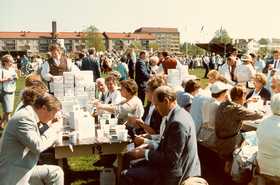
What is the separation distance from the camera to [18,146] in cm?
317

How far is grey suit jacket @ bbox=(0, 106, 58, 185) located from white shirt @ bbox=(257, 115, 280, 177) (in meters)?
1.95

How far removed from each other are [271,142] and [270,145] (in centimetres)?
3

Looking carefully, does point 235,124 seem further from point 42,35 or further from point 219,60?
point 42,35

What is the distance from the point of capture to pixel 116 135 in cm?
419

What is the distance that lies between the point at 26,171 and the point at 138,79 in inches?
263

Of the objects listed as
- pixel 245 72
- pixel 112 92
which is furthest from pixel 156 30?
pixel 112 92

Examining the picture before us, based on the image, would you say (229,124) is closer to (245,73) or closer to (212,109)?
(212,109)

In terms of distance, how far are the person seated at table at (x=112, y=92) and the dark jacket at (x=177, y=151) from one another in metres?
2.81

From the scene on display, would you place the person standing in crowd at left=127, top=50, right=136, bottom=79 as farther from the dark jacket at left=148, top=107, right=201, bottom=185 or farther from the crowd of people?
the dark jacket at left=148, top=107, right=201, bottom=185

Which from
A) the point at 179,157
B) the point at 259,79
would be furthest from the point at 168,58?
the point at 179,157

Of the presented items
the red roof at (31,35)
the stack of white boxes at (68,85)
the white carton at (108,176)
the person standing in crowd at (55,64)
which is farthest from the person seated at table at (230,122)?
the red roof at (31,35)

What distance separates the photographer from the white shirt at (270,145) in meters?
3.52

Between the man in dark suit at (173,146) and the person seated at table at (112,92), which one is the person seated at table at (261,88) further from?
the man in dark suit at (173,146)

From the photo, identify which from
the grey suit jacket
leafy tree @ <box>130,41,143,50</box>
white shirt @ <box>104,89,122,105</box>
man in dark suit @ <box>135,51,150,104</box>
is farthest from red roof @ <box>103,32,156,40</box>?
the grey suit jacket
